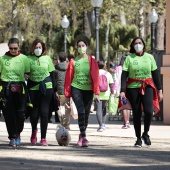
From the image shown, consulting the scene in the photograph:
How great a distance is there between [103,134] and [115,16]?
36.5 meters

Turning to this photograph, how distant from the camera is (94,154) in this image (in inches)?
538

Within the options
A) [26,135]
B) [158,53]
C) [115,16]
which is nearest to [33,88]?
[26,135]

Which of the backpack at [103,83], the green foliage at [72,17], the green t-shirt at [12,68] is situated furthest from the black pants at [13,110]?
the green foliage at [72,17]

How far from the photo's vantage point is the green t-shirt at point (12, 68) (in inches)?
578

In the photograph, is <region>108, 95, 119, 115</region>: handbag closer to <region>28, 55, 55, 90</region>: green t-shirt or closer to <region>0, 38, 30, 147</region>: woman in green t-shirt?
<region>28, 55, 55, 90</region>: green t-shirt

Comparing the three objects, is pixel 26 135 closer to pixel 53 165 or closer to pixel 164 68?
pixel 164 68

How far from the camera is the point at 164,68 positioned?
2058 cm

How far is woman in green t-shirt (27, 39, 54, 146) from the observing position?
593 inches

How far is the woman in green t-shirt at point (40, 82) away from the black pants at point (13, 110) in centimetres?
37

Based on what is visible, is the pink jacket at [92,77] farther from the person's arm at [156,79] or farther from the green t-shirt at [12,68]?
the person's arm at [156,79]

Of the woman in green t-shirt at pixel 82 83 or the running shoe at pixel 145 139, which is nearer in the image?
the woman in green t-shirt at pixel 82 83

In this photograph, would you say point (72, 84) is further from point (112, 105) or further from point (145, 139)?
point (112, 105)

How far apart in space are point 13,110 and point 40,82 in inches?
26.3

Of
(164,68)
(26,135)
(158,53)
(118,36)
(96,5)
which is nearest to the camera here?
(26,135)
